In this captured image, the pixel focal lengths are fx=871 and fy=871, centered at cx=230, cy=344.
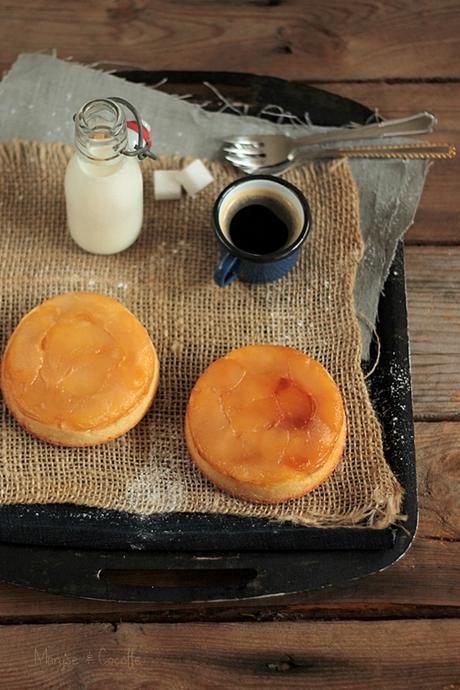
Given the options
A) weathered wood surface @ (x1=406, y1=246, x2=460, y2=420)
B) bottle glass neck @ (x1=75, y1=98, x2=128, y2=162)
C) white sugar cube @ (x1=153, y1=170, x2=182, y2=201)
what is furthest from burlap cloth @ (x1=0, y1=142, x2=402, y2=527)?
bottle glass neck @ (x1=75, y1=98, x2=128, y2=162)

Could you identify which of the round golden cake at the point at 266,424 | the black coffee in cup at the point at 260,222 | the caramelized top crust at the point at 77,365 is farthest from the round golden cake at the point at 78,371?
the black coffee in cup at the point at 260,222

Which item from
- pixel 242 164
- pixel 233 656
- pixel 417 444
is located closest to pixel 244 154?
pixel 242 164

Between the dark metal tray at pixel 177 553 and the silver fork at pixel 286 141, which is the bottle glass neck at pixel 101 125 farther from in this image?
the dark metal tray at pixel 177 553

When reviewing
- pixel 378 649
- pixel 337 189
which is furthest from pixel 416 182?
pixel 378 649

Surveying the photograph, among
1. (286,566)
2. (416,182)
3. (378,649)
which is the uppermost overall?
(416,182)

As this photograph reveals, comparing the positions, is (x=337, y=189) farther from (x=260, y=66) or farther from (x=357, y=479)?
(x=357, y=479)

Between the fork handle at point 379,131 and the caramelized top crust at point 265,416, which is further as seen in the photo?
the fork handle at point 379,131
